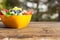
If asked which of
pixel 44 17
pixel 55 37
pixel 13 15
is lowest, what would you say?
pixel 44 17

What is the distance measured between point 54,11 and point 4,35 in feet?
6.75

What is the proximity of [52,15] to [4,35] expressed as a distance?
206 cm

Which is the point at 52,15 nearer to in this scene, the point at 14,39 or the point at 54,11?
the point at 54,11

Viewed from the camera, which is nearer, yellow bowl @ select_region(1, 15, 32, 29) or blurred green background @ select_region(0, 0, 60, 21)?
yellow bowl @ select_region(1, 15, 32, 29)

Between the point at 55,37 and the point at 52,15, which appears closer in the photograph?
the point at 55,37

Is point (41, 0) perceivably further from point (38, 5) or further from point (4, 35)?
point (4, 35)

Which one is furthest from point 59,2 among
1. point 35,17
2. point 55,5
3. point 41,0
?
point 35,17

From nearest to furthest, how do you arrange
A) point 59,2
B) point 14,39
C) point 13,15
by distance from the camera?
point 14,39 < point 13,15 < point 59,2

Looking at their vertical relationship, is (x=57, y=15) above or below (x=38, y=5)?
below

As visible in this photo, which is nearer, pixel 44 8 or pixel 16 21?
pixel 16 21

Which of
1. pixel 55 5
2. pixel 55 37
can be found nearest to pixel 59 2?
pixel 55 5

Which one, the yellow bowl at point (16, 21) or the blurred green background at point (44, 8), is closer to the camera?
the yellow bowl at point (16, 21)

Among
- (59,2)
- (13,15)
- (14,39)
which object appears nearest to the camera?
(14,39)

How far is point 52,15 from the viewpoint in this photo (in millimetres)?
2990
